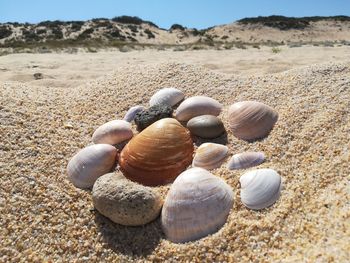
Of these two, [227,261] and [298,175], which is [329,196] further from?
[227,261]

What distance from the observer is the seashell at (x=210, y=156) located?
113 inches

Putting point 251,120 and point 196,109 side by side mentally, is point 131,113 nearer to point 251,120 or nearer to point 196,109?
point 196,109

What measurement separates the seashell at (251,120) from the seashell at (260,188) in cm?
58

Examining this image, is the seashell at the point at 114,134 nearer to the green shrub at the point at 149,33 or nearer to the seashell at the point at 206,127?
the seashell at the point at 206,127

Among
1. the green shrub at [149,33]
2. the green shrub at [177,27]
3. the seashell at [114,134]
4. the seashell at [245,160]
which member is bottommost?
the green shrub at [149,33]

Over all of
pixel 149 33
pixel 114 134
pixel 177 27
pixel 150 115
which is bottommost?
pixel 149 33

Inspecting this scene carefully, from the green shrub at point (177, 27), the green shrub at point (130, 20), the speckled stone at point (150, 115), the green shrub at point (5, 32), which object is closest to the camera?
the speckled stone at point (150, 115)

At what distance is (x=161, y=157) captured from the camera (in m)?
2.84

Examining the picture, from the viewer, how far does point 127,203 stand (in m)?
2.38

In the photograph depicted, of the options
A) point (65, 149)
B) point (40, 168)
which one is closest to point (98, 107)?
point (65, 149)

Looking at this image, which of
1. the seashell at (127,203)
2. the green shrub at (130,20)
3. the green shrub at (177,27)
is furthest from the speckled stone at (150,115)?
the green shrub at (130,20)

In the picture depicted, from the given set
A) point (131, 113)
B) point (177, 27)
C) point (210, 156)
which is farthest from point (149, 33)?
point (210, 156)

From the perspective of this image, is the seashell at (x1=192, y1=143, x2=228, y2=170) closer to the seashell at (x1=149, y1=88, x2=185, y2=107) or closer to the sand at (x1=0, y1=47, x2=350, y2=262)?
the sand at (x1=0, y1=47, x2=350, y2=262)

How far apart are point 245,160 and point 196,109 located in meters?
0.79
